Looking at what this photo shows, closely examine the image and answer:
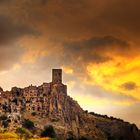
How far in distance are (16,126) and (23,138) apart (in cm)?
3705

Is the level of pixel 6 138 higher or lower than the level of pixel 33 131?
lower

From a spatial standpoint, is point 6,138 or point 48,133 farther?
point 48,133

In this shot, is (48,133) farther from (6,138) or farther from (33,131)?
(6,138)

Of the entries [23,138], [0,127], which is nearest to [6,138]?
[23,138]

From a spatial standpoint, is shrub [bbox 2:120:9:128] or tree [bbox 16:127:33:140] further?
shrub [bbox 2:120:9:128]

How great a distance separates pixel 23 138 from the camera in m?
158

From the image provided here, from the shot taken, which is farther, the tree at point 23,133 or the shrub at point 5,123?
the shrub at point 5,123

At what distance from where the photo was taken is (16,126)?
641 feet

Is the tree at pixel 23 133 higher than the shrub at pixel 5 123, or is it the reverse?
the shrub at pixel 5 123

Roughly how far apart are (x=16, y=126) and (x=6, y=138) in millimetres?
45537

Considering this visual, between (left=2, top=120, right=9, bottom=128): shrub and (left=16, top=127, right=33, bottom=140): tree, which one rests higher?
(left=2, top=120, right=9, bottom=128): shrub

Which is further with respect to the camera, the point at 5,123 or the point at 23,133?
the point at 5,123

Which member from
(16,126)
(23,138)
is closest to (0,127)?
(16,126)

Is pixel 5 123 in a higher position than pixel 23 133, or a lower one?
higher
